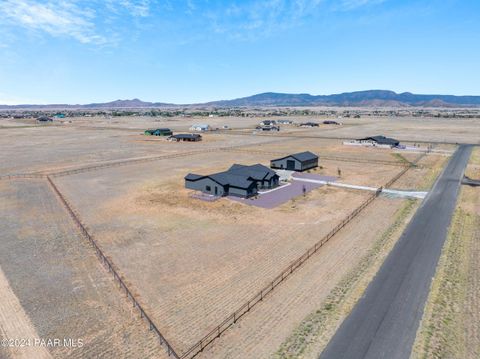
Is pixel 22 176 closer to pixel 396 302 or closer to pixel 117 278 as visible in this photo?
pixel 117 278

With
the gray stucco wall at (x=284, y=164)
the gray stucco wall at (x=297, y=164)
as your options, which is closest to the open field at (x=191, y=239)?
the gray stucco wall at (x=297, y=164)

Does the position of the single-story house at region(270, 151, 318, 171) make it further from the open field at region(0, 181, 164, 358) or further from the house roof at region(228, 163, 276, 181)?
the open field at region(0, 181, 164, 358)

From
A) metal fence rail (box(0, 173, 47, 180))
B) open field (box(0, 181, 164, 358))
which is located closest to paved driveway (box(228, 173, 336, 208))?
open field (box(0, 181, 164, 358))

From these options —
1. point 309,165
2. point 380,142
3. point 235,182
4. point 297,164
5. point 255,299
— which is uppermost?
point 235,182

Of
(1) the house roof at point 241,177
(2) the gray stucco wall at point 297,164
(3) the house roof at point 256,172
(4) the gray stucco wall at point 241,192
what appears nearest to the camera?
(4) the gray stucco wall at point 241,192

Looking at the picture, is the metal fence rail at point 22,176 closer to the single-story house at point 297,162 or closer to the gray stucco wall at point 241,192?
the gray stucco wall at point 241,192

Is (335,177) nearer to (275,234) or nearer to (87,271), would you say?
(275,234)

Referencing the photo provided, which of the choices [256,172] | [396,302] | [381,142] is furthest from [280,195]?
[381,142]
